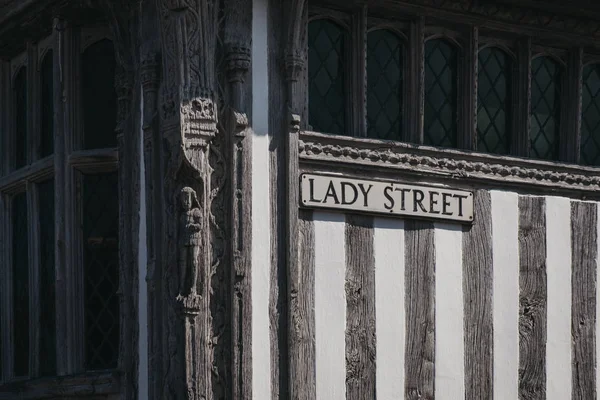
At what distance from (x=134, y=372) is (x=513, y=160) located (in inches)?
124

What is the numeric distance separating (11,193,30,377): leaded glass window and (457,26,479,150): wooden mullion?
3257 millimetres

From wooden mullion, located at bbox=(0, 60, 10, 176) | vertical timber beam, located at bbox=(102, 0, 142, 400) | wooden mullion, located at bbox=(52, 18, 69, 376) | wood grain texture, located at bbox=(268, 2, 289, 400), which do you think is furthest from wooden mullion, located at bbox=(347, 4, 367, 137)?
wooden mullion, located at bbox=(0, 60, 10, 176)

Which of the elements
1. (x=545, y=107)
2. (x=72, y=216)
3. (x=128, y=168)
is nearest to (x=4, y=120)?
(x=72, y=216)

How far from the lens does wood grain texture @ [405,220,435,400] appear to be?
10719 millimetres

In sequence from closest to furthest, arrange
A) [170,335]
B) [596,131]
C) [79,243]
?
1. [170,335]
2. [79,243]
3. [596,131]

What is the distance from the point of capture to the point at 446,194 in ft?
36.3

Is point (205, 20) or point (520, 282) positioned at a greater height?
point (205, 20)

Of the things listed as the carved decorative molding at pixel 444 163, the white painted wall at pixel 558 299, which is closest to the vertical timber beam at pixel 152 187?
the carved decorative molding at pixel 444 163

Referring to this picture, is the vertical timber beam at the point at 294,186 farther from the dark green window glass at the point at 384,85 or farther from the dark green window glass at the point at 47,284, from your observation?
the dark green window glass at the point at 47,284

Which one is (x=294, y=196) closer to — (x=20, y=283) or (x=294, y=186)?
(x=294, y=186)

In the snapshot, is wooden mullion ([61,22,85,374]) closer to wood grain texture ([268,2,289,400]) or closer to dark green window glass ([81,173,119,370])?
dark green window glass ([81,173,119,370])

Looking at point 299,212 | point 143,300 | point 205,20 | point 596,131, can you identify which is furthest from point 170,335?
point 596,131

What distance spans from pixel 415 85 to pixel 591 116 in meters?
1.77

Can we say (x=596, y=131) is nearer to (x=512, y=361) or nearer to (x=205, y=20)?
(x=512, y=361)
